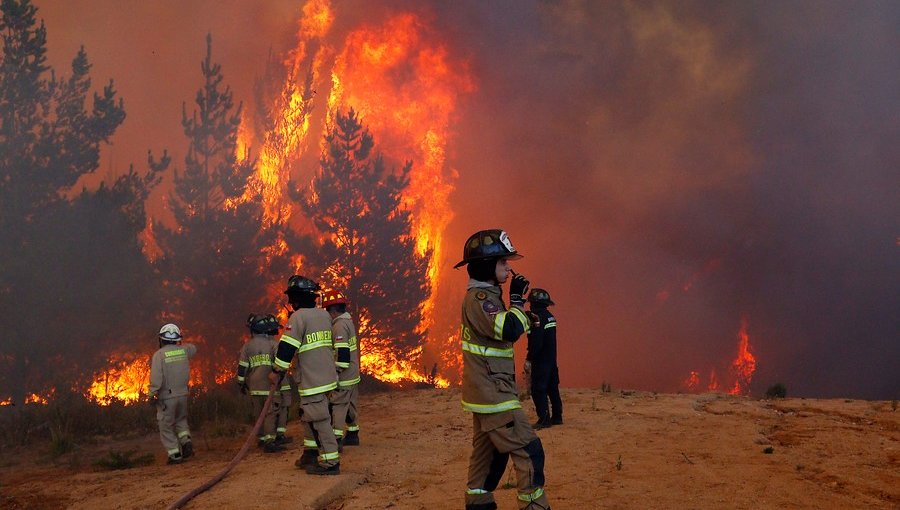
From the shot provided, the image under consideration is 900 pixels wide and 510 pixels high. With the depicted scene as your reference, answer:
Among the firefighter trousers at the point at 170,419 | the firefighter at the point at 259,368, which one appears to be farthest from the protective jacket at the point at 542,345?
the firefighter trousers at the point at 170,419

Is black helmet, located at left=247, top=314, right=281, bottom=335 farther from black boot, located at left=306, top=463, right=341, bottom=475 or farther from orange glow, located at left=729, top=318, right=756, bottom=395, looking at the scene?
orange glow, located at left=729, top=318, right=756, bottom=395

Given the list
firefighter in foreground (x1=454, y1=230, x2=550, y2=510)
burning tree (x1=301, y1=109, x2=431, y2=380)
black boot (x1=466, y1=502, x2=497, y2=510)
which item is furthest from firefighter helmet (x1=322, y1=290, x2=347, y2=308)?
burning tree (x1=301, y1=109, x2=431, y2=380)

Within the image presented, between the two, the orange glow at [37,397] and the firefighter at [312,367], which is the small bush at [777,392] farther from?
the orange glow at [37,397]

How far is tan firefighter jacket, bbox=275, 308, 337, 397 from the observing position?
8.02 metres

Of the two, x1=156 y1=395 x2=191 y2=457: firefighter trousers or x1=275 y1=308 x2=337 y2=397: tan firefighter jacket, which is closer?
x1=275 y1=308 x2=337 y2=397: tan firefighter jacket

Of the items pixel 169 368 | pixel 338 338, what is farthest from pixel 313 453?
pixel 169 368

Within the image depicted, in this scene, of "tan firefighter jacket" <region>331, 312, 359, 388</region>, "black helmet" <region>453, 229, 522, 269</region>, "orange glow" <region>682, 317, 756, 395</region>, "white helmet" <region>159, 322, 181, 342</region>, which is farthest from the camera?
"orange glow" <region>682, 317, 756, 395</region>

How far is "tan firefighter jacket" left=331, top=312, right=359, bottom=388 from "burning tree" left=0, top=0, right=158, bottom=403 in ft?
41.7

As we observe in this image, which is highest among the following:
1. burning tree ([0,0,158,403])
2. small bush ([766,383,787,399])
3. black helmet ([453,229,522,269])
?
burning tree ([0,0,158,403])

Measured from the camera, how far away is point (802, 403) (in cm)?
1407

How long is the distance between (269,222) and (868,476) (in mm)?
22732

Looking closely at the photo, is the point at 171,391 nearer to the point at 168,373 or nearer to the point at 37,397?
the point at 168,373

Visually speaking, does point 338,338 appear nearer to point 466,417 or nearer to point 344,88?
point 466,417

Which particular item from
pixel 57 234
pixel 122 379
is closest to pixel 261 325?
pixel 57 234
